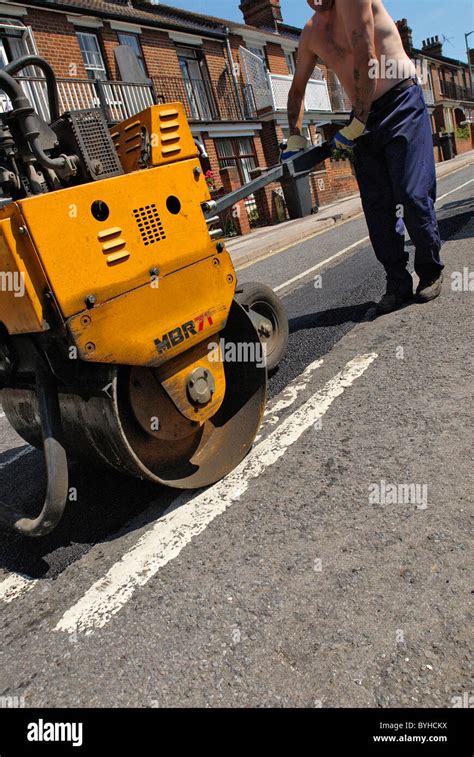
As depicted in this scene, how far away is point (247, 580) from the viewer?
1916 millimetres

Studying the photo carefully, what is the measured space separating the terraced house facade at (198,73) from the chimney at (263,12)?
0.14ft

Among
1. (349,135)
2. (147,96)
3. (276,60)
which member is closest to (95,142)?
(349,135)

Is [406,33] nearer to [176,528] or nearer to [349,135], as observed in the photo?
[349,135]

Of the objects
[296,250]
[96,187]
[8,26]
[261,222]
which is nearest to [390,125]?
[96,187]

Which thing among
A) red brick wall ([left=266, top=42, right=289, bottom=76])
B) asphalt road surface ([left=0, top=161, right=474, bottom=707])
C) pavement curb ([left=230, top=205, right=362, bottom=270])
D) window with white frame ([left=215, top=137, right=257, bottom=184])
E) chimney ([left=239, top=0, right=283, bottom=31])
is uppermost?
chimney ([left=239, top=0, right=283, bottom=31])

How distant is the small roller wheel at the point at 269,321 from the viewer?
3.78 metres

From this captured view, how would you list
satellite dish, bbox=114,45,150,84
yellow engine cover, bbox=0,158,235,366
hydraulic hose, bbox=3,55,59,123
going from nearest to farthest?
yellow engine cover, bbox=0,158,235,366, hydraulic hose, bbox=3,55,59,123, satellite dish, bbox=114,45,150,84

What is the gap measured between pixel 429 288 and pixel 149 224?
306 centimetres

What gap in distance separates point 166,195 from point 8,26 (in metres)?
15.5

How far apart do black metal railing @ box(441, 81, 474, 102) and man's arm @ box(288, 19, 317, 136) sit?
55.6 meters

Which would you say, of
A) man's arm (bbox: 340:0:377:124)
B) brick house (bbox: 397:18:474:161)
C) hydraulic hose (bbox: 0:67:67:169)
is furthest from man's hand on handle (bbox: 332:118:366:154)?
brick house (bbox: 397:18:474:161)

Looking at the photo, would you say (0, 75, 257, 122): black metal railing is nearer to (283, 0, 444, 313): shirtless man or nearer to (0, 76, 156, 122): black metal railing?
(0, 76, 156, 122): black metal railing

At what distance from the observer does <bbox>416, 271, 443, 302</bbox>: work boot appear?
14.9 feet
